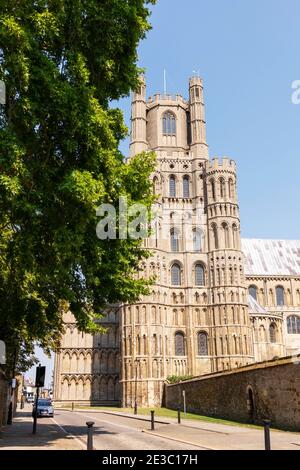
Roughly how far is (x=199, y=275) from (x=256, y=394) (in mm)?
32424

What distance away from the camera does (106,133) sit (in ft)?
43.4

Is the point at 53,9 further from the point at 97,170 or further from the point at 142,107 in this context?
A: the point at 142,107

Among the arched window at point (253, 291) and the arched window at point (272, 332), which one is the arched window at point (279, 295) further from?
the arched window at point (272, 332)

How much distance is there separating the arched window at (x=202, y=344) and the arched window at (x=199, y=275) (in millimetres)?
5887

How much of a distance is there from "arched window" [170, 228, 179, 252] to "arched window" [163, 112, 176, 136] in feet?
51.0

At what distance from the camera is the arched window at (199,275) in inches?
2195

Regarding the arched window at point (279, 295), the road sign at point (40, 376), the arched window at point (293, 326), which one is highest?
the arched window at point (279, 295)

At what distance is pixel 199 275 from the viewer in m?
56.1

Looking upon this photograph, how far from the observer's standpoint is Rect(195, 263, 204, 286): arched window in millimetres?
55750

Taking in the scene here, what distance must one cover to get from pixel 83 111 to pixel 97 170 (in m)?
1.72

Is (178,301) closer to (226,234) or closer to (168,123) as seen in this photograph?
(226,234)

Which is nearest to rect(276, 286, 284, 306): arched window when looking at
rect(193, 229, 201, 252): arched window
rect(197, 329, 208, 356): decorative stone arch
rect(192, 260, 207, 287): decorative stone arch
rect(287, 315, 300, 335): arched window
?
rect(287, 315, 300, 335): arched window

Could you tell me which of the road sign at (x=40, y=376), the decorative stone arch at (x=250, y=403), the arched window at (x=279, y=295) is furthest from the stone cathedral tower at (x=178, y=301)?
the road sign at (x=40, y=376)

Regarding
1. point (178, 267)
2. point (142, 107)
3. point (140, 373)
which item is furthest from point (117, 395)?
point (142, 107)
